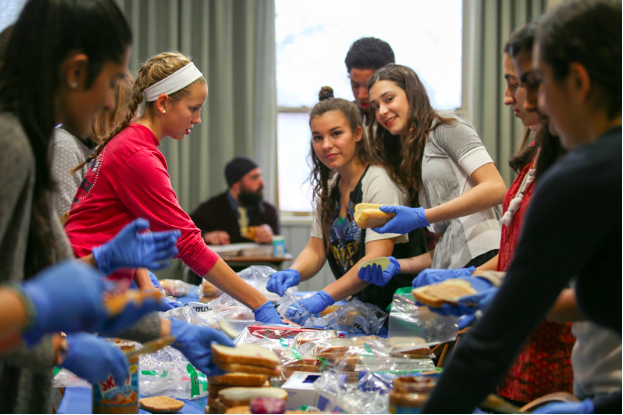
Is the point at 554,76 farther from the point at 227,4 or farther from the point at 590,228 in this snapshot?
the point at 227,4

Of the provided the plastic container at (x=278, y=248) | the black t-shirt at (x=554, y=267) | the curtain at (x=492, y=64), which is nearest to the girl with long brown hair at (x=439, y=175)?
the black t-shirt at (x=554, y=267)

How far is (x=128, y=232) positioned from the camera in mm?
1116

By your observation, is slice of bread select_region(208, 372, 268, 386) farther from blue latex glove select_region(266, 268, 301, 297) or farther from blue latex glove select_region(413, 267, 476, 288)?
blue latex glove select_region(266, 268, 301, 297)

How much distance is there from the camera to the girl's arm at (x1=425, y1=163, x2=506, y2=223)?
1823mm

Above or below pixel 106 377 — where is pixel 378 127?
above

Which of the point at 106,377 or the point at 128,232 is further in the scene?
the point at 128,232

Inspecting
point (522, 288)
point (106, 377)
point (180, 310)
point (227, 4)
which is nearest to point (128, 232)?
point (106, 377)

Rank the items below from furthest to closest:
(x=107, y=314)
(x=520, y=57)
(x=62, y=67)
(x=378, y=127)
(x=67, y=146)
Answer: (x=378, y=127) → (x=67, y=146) → (x=520, y=57) → (x=62, y=67) → (x=107, y=314)

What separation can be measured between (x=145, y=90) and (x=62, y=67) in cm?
94

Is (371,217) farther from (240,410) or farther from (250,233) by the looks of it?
(250,233)

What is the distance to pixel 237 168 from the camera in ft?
14.7

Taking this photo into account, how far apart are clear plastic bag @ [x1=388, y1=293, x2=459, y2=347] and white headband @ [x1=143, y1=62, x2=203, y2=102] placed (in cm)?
96

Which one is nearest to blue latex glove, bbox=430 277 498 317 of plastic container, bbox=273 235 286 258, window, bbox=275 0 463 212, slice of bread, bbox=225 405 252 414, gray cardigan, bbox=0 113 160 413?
slice of bread, bbox=225 405 252 414

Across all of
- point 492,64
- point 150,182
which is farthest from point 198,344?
point 492,64
